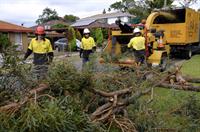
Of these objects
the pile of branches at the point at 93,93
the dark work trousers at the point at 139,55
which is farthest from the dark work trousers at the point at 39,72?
the dark work trousers at the point at 139,55

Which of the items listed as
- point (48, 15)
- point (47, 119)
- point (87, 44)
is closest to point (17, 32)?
point (87, 44)

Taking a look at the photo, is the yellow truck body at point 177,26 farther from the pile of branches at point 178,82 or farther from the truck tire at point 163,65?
the pile of branches at point 178,82

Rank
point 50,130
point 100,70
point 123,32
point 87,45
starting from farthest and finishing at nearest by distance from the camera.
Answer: point 123,32, point 87,45, point 100,70, point 50,130

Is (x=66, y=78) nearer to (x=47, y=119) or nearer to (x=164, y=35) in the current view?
(x=47, y=119)

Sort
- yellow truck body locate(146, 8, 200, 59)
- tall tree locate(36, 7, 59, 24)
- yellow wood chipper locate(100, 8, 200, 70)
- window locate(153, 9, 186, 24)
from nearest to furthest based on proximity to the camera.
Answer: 1. yellow wood chipper locate(100, 8, 200, 70)
2. window locate(153, 9, 186, 24)
3. yellow truck body locate(146, 8, 200, 59)
4. tall tree locate(36, 7, 59, 24)

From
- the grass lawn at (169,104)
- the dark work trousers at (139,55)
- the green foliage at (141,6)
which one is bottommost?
the grass lawn at (169,104)

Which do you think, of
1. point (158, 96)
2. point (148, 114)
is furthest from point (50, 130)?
point (158, 96)

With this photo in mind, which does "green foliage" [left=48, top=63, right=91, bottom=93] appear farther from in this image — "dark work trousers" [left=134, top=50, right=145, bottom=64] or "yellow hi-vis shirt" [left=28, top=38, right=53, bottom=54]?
"dark work trousers" [left=134, top=50, right=145, bottom=64]

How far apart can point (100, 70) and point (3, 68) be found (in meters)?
1.79

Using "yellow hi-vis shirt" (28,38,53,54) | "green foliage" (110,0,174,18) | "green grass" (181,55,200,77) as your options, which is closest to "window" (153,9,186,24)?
"green grass" (181,55,200,77)

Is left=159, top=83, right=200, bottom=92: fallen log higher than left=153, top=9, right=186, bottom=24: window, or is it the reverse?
left=153, top=9, right=186, bottom=24: window

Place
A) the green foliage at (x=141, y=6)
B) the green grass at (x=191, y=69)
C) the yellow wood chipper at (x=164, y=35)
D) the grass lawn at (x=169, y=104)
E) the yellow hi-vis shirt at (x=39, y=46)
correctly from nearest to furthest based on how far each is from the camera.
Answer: the grass lawn at (x=169, y=104) → the yellow hi-vis shirt at (x=39, y=46) → the yellow wood chipper at (x=164, y=35) → the green grass at (x=191, y=69) → the green foliage at (x=141, y=6)

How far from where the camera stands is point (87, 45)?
11.6 meters

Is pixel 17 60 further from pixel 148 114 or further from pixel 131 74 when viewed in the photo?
pixel 131 74
